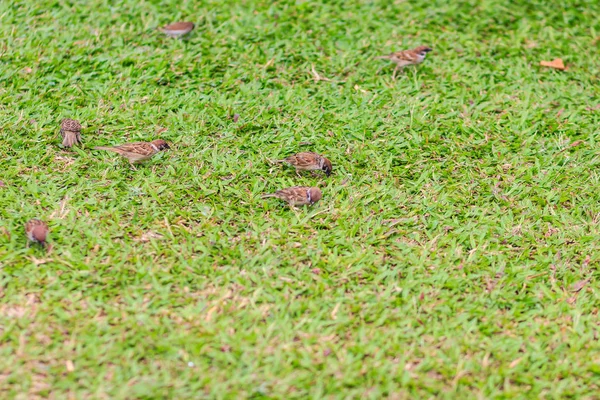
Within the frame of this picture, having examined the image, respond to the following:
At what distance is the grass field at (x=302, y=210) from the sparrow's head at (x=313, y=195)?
0.33 feet

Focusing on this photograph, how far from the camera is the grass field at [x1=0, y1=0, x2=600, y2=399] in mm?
4977

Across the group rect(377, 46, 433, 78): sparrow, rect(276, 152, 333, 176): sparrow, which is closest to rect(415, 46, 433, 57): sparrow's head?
rect(377, 46, 433, 78): sparrow

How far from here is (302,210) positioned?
249 inches

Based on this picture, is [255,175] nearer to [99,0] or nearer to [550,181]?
[550,181]

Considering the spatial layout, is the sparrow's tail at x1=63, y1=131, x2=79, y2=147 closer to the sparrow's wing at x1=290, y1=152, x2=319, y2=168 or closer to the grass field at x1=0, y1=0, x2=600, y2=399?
the grass field at x1=0, y1=0, x2=600, y2=399

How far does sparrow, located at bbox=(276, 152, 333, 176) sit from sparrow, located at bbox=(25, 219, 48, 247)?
2.36 meters

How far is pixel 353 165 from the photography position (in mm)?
6898

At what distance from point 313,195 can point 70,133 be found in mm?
2493

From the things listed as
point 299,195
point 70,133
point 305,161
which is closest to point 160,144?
point 70,133

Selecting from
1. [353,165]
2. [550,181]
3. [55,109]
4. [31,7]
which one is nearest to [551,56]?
[550,181]

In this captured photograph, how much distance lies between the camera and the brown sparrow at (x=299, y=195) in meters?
6.25

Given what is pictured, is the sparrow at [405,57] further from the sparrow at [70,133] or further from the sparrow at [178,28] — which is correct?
the sparrow at [70,133]

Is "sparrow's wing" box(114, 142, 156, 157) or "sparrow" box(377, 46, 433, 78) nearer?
"sparrow's wing" box(114, 142, 156, 157)

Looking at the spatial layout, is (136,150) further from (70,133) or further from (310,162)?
(310,162)
